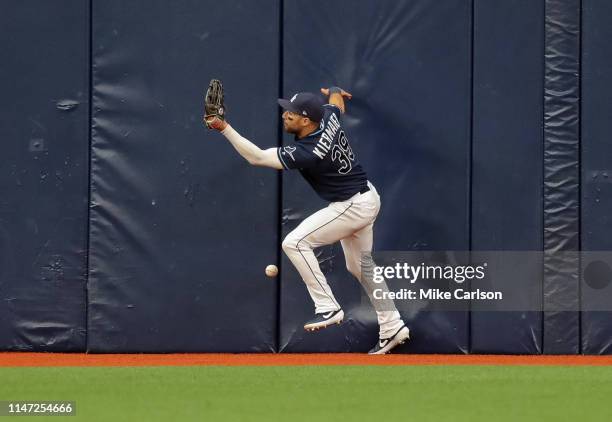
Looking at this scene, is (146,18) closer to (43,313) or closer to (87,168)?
(87,168)

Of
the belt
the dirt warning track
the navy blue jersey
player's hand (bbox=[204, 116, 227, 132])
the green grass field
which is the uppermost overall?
player's hand (bbox=[204, 116, 227, 132])

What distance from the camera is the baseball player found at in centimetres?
924

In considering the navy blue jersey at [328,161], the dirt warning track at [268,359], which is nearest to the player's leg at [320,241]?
the navy blue jersey at [328,161]

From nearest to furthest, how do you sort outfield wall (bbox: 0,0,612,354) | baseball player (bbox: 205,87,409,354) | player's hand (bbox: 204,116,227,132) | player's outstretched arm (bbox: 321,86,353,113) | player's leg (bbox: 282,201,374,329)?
player's hand (bbox: 204,116,227,132), baseball player (bbox: 205,87,409,354), player's leg (bbox: 282,201,374,329), player's outstretched arm (bbox: 321,86,353,113), outfield wall (bbox: 0,0,612,354)

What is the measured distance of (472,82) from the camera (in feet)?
32.5

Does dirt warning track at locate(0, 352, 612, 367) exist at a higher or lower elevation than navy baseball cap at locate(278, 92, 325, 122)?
lower

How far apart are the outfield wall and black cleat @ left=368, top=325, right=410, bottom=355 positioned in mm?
158

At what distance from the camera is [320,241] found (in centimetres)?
944

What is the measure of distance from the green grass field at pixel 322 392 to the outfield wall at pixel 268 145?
119 cm

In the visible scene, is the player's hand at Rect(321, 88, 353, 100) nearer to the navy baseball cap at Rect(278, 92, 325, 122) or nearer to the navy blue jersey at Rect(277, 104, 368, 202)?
the navy blue jersey at Rect(277, 104, 368, 202)

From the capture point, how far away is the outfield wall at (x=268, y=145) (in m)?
9.88

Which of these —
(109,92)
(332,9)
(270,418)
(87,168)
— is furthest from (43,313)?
(270,418)

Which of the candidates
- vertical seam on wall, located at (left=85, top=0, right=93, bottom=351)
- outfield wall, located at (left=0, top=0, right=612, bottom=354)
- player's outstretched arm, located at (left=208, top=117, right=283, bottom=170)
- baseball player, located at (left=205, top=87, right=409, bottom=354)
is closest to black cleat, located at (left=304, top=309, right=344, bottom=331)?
baseball player, located at (left=205, top=87, right=409, bottom=354)

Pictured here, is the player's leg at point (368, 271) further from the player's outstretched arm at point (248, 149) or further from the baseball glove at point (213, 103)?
the baseball glove at point (213, 103)
